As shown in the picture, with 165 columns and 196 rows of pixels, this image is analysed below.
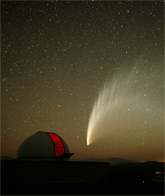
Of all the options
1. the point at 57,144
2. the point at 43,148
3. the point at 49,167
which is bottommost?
the point at 49,167

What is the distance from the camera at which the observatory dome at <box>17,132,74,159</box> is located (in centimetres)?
1674

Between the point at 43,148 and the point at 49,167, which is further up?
the point at 43,148

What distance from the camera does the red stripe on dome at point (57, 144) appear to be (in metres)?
17.2

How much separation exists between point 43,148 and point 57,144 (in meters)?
1.30

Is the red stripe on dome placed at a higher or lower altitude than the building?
higher

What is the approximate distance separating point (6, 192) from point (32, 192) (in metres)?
1.67

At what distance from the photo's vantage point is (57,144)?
1750cm

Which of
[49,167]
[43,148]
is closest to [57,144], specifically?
[43,148]

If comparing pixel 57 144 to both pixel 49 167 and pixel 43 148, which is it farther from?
pixel 49 167

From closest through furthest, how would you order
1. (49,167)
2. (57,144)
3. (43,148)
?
(49,167) < (43,148) < (57,144)

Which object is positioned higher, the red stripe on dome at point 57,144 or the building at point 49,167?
the red stripe on dome at point 57,144

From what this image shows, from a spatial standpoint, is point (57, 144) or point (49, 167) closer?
Answer: point (49, 167)

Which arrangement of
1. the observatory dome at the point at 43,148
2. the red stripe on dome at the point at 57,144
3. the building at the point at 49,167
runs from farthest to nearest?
the red stripe on dome at the point at 57,144, the observatory dome at the point at 43,148, the building at the point at 49,167

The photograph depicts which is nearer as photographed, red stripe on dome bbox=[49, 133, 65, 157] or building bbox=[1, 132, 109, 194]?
building bbox=[1, 132, 109, 194]
